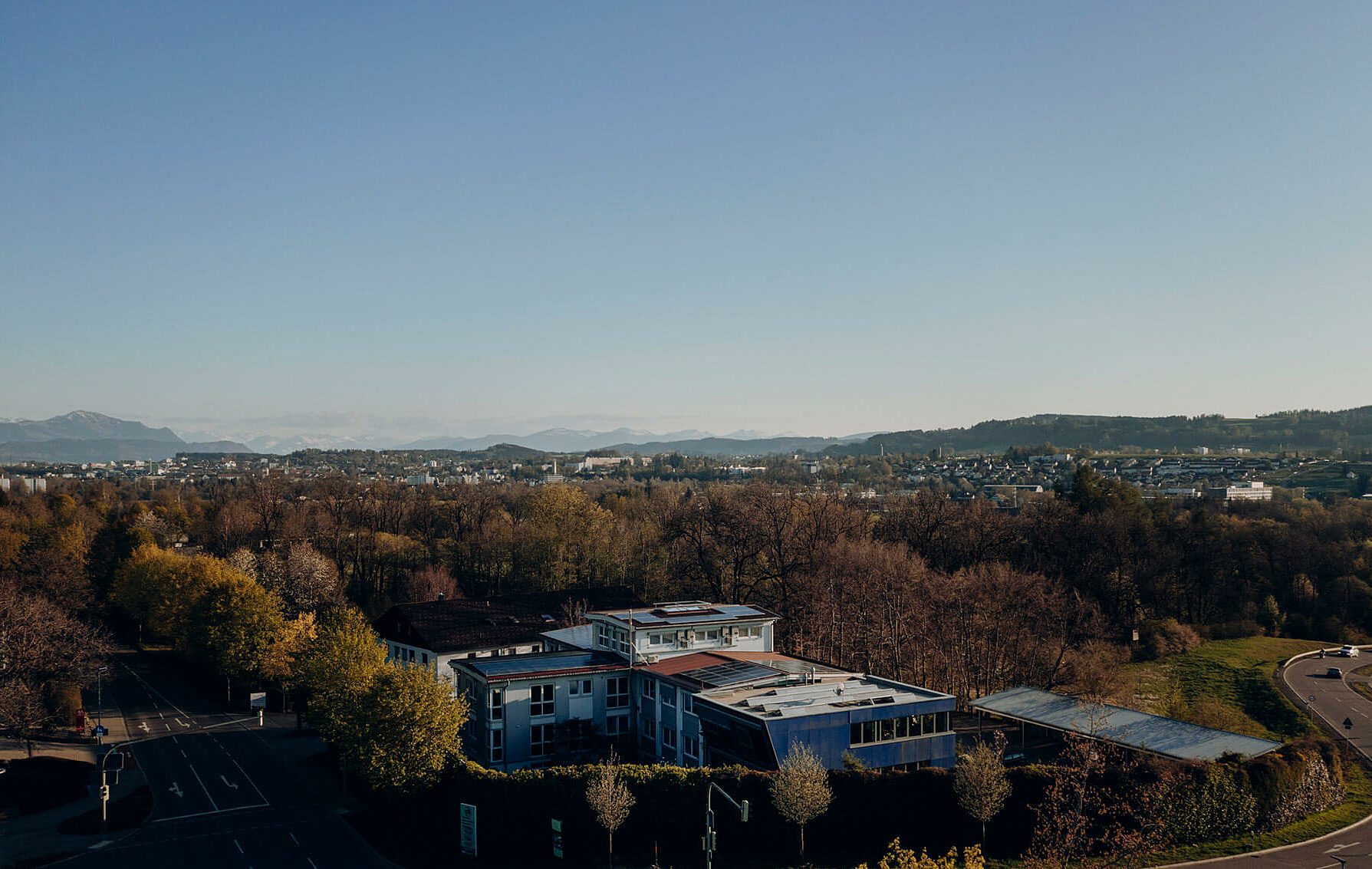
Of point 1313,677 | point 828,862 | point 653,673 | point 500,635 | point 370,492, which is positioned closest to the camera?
point 828,862

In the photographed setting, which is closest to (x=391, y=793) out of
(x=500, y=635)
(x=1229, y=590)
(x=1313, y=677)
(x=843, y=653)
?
(x=500, y=635)

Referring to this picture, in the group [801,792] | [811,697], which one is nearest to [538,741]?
[811,697]

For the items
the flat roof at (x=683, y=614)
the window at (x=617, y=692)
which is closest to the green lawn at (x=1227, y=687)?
the flat roof at (x=683, y=614)

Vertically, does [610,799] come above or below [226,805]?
above

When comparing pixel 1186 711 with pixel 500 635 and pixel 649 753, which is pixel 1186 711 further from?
pixel 500 635

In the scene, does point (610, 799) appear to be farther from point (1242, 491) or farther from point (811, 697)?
point (1242, 491)

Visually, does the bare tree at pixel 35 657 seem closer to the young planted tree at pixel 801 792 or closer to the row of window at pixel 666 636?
the row of window at pixel 666 636
